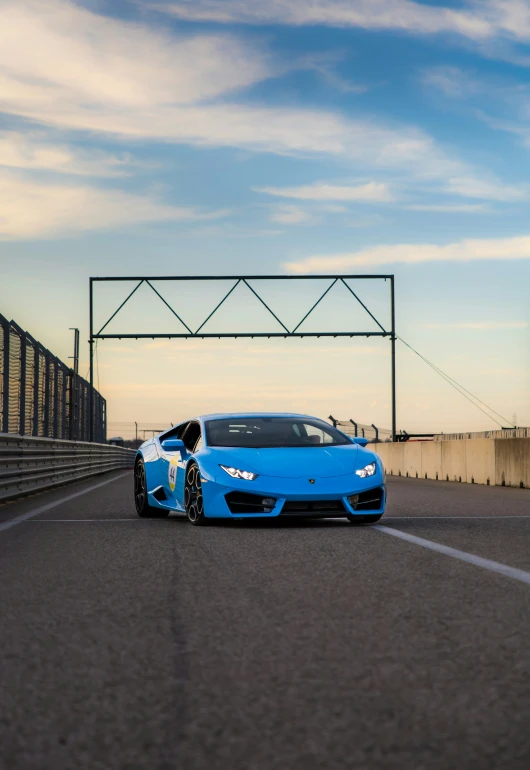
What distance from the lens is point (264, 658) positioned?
4.48m

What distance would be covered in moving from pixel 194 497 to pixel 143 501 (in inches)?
74.4

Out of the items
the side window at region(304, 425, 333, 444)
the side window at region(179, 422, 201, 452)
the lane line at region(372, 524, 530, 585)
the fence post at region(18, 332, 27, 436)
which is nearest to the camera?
the lane line at region(372, 524, 530, 585)

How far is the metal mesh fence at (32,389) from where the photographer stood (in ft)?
73.0

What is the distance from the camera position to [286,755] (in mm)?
3176

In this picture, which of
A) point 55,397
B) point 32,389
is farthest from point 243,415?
point 55,397

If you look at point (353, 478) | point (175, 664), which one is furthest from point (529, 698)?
point (353, 478)

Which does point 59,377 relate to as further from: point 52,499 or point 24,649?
point 24,649

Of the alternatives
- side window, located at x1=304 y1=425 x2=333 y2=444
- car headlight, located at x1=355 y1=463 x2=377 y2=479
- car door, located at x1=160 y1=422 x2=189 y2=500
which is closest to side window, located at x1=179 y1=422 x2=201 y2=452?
car door, located at x1=160 y1=422 x2=189 y2=500

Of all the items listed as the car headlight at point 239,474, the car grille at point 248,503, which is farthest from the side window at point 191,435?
the car grille at point 248,503

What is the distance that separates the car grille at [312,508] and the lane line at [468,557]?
→ 589mm

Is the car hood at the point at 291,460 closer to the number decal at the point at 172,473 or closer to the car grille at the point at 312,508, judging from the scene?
the car grille at the point at 312,508

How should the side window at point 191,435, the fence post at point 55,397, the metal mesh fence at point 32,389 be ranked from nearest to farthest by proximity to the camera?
the side window at point 191,435
the metal mesh fence at point 32,389
the fence post at point 55,397

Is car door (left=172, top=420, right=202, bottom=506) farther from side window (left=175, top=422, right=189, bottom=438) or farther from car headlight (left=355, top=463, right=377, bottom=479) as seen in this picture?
car headlight (left=355, top=463, right=377, bottom=479)

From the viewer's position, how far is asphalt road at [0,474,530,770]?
326 cm
